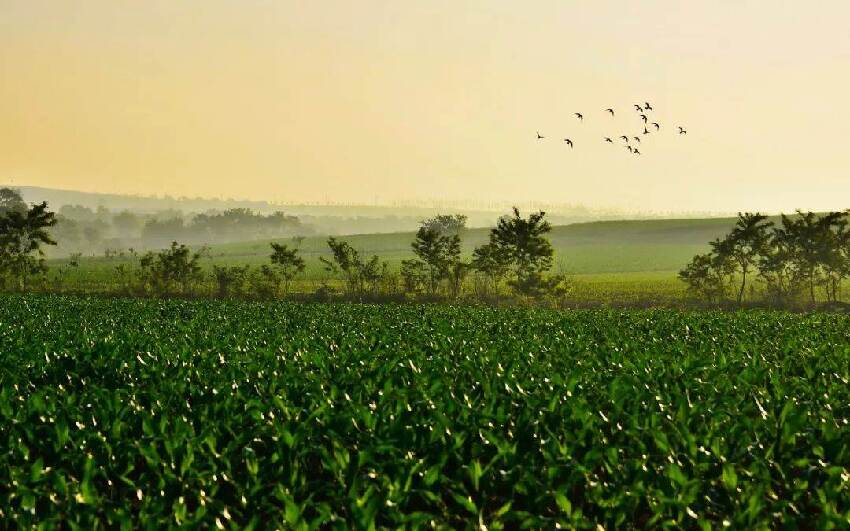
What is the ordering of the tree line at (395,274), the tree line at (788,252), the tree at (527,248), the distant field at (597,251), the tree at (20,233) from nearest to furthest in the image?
the tree at (527,248) → the tree line at (788,252) → the tree line at (395,274) → the tree at (20,233) → the distant field at (597,251)

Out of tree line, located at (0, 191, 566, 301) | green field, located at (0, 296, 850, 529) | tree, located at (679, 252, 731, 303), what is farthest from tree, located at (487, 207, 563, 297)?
green field, located at (0, 296, 850, 529)

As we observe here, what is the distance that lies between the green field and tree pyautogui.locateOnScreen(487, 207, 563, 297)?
3827 centimetres

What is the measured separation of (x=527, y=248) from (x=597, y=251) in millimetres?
95476

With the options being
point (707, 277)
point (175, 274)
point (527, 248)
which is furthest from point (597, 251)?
point (175, 274)

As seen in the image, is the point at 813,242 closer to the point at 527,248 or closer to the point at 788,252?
the point at 788,252

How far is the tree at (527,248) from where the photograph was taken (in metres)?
55.3

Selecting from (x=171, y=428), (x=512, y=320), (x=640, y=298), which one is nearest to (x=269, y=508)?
(x=171, y=428)

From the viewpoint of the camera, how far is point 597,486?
7.59m

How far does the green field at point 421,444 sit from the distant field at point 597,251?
59.0 meters

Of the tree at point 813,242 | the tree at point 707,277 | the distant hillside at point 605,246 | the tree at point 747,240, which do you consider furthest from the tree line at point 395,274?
the distant hillside at point 605,246

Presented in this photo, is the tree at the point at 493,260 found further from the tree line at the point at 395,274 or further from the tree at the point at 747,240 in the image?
the tree at the point at 747,240

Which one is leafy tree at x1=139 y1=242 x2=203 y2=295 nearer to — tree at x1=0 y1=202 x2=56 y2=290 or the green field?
tree at x1=0 y1=202 x2=56 y2=290

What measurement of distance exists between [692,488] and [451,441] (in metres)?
2.90

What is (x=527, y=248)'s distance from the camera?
186ft
